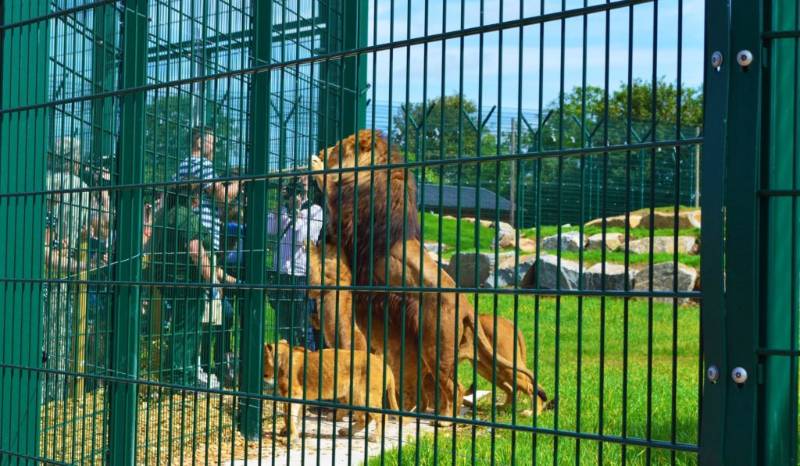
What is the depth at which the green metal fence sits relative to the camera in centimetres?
241

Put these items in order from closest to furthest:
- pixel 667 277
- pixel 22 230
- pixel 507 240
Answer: pixel 22 230
pixel 667 277
pixel 507 240

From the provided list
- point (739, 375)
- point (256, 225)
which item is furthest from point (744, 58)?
point (256, 225)

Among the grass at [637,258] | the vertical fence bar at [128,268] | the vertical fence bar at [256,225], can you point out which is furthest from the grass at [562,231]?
the vertical fence bar at [128,268]

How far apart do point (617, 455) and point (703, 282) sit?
3.29 m

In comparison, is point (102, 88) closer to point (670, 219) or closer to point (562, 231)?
point (562, 231)

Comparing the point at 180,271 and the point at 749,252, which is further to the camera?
the point at 180,271

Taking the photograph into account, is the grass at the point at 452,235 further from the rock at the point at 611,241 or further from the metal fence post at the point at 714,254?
the metal fence post at the point at 714,254

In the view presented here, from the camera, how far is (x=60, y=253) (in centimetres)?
483

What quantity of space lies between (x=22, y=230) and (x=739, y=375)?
373cm

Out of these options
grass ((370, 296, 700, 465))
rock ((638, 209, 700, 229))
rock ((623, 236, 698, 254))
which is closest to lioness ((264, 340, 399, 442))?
grass ((370, 296, 700, 465))

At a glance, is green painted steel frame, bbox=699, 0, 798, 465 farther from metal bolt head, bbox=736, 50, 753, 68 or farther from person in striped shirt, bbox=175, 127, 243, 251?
person in striped shirt, bbox=175, 127, 243, 251

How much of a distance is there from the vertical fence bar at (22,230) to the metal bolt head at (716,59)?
3.48 metres

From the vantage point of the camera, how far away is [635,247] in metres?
18.7

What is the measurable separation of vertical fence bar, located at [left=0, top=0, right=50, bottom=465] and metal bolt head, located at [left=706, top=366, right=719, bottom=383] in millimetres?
3471
